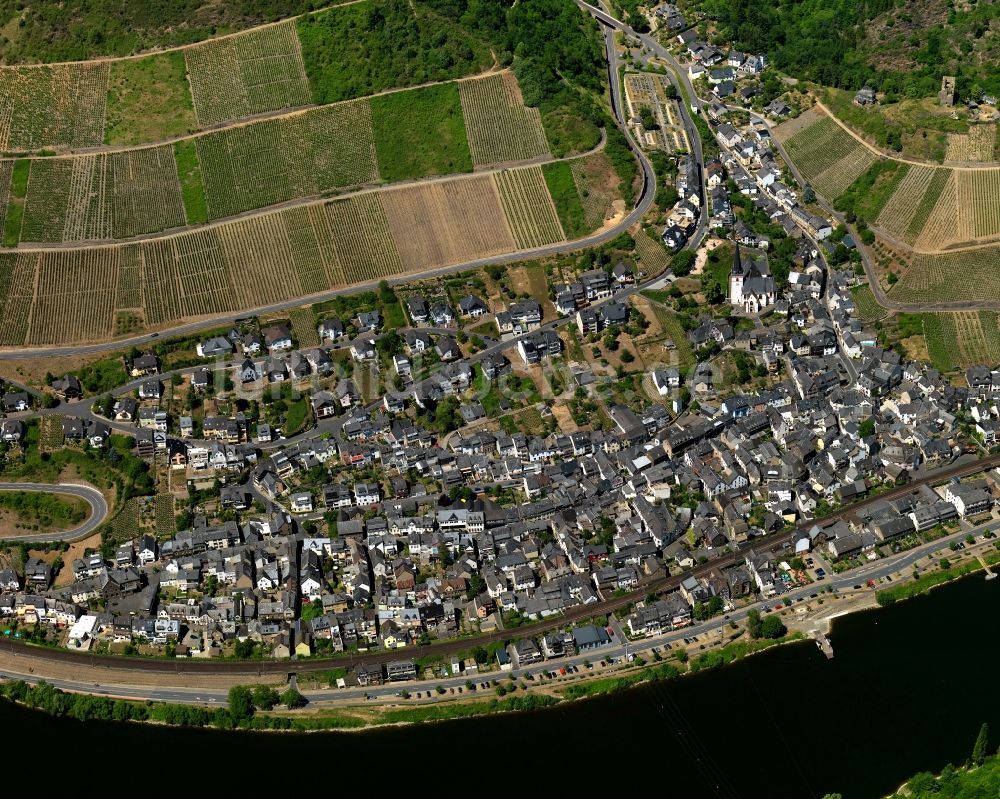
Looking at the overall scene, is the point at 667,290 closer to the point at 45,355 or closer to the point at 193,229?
the point at 193,229

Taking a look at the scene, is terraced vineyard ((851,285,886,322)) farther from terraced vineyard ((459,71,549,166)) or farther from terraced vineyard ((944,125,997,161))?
terraced vineyard ((459,71,549,166))

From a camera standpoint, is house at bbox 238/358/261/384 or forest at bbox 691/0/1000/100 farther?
forest at bbox 691/0/1000/100

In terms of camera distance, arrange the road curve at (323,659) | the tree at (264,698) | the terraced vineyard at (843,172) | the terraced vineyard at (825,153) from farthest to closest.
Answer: the terraced vineyard at (825,153) → the terraced vineyard at (843,172) → the road curve at (323,659) → the tree at (264,698)

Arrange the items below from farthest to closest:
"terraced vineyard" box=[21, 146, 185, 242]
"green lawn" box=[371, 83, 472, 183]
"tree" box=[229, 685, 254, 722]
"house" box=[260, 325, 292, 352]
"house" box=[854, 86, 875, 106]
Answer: "house" box=[854, 86, 875, 106] < "green lawn" box=[371, 83, 472, 183] < "terraced vineyard" box=[21, 146, 185, 242] < "house" box=[260, 325, 292, 352] < "tree" box=[229, 685, 254, 722]

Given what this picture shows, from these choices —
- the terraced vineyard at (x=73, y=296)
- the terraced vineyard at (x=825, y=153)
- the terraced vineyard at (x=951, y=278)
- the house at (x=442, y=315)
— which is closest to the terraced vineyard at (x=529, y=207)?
the house at (x=442, y=315)

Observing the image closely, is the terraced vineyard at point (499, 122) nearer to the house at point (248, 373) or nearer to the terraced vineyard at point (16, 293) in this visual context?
the house at point (248, 373)

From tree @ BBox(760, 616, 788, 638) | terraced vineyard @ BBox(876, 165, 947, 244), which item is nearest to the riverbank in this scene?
tree @ BBox(760, 616, 788, 638)

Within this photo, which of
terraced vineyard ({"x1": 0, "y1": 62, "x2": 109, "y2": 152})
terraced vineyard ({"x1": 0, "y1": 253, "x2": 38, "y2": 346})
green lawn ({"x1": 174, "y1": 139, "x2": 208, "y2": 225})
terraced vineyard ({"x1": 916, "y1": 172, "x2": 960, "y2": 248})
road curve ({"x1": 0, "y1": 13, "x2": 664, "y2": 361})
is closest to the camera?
road curve ({"x1": 0, "y1": 13, "x2": 664, "y2": 361})
